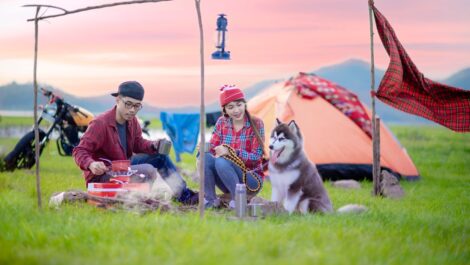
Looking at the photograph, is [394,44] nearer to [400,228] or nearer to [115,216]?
[400,228]

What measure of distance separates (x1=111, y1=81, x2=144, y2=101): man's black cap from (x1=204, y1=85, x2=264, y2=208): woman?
778mm

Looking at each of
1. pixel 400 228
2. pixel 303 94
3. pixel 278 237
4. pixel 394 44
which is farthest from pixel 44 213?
pixel 303 94

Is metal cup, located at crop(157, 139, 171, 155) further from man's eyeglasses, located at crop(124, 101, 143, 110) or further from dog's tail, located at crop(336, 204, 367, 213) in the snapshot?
dog's tail, located at crop(336, 204, 367, 213)

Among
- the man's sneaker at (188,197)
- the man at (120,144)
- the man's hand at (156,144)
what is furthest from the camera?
the man's sneaker at (188,197)

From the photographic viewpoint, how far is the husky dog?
5.98 metres

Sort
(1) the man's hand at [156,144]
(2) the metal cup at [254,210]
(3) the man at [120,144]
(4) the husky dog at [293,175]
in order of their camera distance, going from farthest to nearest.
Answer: (1) the man's hand at [156,144] < (3) the man at [120,144] < (4) the husky dog at [293,175] < (2) the metal cup at [254,210]

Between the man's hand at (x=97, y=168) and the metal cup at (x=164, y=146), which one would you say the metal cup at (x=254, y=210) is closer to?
the metal cup at (x=164, y=146)

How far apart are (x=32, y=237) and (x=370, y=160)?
658 cm

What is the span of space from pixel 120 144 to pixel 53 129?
4086 mm

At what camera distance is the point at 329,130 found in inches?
414

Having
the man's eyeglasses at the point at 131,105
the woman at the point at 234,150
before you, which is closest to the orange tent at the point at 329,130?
the woman at the point at 234,150

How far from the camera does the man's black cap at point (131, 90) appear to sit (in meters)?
6.27

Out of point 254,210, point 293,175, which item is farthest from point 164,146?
point 293,175

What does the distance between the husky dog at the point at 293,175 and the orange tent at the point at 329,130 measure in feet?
13.7
